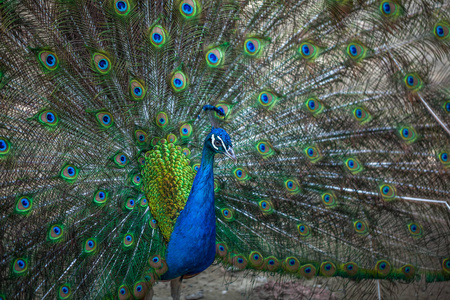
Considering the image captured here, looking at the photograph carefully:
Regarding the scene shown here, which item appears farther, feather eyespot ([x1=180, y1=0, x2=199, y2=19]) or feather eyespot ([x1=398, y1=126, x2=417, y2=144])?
feather eyespot ([x1=398, y1=126, x2=417, y2=144])

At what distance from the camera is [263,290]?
3.21m

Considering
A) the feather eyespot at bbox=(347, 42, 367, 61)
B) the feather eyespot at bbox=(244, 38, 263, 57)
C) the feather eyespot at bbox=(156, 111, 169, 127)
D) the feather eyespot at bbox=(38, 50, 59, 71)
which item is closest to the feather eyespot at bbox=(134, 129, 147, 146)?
the feather eyespot at bbox=(156, 111, 169, 127)

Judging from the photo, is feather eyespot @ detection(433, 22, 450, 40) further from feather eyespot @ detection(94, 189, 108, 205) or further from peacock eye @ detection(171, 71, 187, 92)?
feather eyespot @ detection(94, 189, 108, 205)

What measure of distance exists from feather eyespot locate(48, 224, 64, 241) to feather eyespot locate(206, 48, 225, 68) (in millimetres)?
1256

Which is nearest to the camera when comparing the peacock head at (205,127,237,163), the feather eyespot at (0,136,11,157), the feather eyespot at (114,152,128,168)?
the peacock head at (205,127,237,163)

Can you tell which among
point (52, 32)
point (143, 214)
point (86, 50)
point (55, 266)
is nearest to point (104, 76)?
point (86, 50)

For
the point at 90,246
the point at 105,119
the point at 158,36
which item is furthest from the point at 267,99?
the point at 90,246

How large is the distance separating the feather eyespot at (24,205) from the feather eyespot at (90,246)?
345 mm

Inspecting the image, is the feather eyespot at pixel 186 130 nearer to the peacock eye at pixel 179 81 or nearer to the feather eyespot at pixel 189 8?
the peacock eye at pixel 179 81

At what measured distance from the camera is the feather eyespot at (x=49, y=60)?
6.84 feet

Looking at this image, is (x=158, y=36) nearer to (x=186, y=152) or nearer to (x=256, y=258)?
(x=186, y=152)

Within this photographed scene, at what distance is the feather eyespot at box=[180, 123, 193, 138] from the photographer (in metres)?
2.54

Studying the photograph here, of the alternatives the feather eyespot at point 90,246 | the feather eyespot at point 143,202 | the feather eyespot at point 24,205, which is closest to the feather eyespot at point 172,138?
the feather eyespot at point 143,202

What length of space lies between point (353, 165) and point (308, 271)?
74 centimetres
